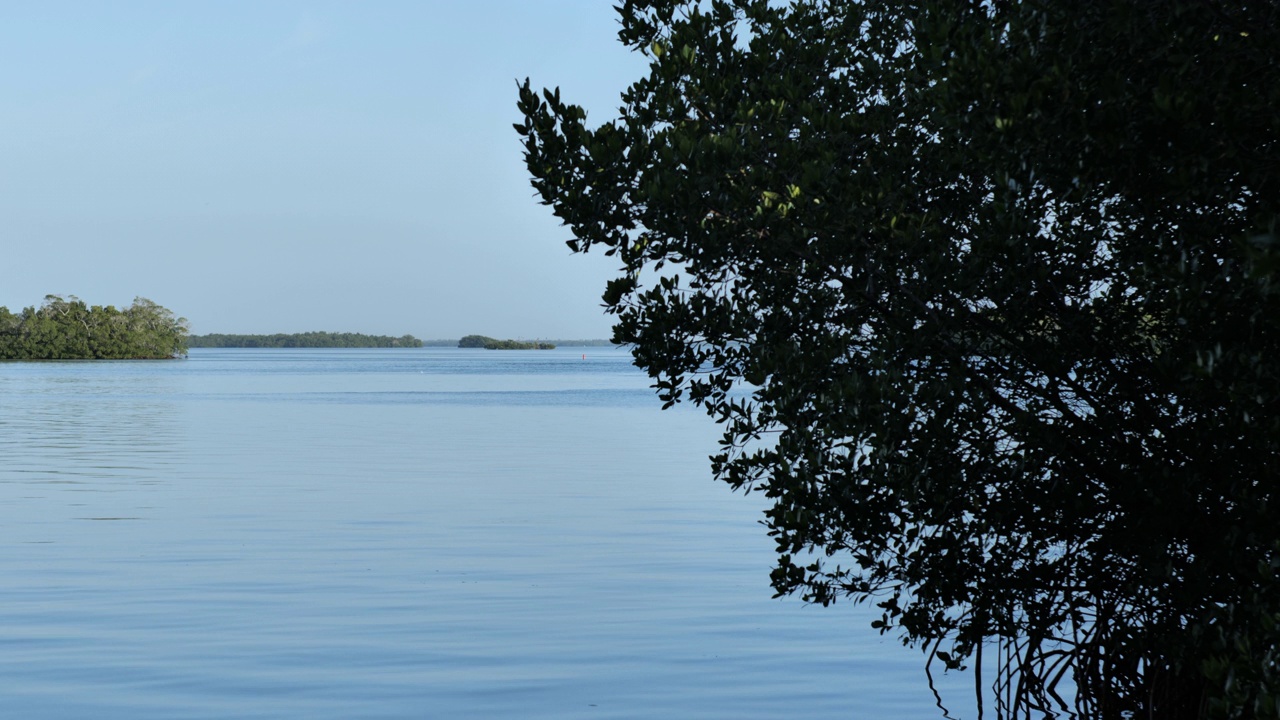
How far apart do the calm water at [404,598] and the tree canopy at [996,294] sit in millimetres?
2806

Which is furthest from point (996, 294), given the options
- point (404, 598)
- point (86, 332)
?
point (86, 332)

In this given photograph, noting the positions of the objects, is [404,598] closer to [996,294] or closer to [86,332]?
[996,294]

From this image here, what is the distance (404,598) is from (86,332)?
154 metres

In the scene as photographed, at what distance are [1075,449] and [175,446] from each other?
91.2ft

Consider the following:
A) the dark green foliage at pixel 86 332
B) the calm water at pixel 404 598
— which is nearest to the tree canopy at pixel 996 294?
the calm water at pixel 404 598

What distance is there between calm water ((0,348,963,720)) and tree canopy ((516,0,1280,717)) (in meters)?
2.81

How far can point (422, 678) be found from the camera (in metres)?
10.0

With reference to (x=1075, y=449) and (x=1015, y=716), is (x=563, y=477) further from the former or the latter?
(x=1075, y=449)

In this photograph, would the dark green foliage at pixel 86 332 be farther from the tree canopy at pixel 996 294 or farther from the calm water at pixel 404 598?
the tree canopy at pixel 996 294

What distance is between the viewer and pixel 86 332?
151625mm

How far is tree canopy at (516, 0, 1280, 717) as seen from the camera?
18.5 ft

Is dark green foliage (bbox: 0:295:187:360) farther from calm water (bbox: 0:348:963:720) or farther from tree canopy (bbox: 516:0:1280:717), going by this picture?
tree canopy (bbox: 516:0:1280:717)

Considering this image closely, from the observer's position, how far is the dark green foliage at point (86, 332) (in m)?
148

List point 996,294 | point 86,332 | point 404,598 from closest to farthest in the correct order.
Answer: point 996,294
point 404,598
point 86,332
